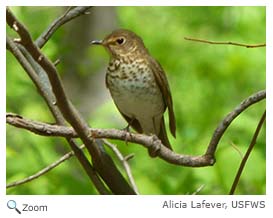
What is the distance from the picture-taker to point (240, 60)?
3605mm

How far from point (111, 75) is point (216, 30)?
179cm

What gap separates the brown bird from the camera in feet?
9.22

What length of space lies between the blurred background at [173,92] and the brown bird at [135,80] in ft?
0.47

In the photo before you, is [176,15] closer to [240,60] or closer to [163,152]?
[240,60]

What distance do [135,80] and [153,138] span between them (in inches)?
28.8

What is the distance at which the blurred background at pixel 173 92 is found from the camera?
2.51 meters
